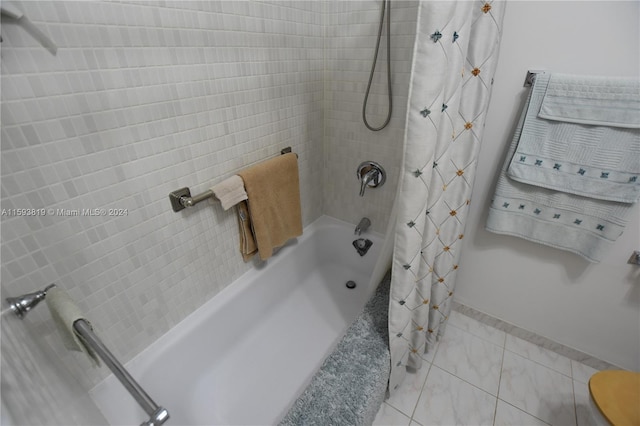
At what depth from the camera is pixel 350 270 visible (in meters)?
1.95

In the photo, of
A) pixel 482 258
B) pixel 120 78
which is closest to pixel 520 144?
pixel 482 258

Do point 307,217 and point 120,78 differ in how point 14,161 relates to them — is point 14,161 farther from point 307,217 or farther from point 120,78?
point 307,217

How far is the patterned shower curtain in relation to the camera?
0.76 m

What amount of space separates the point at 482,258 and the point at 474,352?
51 centimetres

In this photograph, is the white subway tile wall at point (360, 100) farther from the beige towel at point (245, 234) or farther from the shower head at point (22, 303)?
the shower head at point (22, 303)

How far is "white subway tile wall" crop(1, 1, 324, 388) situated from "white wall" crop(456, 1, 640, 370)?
0.91 meters

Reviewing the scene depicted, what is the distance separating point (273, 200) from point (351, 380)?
0.81 m

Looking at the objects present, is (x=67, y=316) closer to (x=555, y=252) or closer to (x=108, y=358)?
(x=108, y=358)

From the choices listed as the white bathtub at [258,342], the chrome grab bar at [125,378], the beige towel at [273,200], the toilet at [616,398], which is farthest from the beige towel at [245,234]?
the toilet at [616,398]

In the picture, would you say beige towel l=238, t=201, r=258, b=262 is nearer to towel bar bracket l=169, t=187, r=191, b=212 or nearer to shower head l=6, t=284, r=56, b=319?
towel bar bracket l=169, t=187, r=191, b=212

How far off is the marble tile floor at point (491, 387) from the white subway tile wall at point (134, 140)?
1073 millimetres

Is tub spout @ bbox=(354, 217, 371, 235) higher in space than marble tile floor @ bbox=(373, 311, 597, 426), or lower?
higher

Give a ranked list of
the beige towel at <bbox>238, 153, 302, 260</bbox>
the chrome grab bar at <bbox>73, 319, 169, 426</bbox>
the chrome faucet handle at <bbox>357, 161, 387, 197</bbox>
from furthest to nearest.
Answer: the chrome faucet handle at <bbox>357, 161, 387, 197</bbox> < the beige towel at <bbox>238, 153, 302, 260</bbox> < the chrome grab bar at <bbox>73, 319, 169, 426</bbox>

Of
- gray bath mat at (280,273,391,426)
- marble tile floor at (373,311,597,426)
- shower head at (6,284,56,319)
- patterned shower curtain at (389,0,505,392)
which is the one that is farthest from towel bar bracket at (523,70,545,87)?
shower head at (6,284,56,319)
